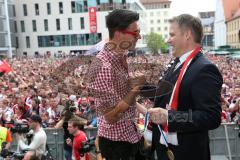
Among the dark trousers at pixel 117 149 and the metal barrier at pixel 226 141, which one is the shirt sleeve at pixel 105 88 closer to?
the dark trousers at pixel 117 149

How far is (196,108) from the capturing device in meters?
2.38

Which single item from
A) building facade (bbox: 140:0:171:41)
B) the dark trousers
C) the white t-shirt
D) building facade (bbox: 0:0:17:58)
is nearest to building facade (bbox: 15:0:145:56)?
building facade (bbox: 0:0:17:58)

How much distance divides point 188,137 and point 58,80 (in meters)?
0.98

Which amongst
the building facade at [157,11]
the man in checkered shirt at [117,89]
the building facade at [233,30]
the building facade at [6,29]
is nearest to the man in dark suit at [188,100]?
the man in checkered shirt at [117,89]

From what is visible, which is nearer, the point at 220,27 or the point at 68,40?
the point at 68,40

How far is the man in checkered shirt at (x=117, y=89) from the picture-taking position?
2.39m

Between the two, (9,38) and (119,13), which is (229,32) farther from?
(119,13)

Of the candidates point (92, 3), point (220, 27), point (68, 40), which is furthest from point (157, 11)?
point (92, 3)

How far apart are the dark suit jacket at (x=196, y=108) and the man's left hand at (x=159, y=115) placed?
3 cm

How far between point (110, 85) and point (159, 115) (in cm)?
37

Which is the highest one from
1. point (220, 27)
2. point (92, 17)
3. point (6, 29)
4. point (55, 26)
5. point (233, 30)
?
point (92, 17)

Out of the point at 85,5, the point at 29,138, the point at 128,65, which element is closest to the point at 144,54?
the point at 128,65

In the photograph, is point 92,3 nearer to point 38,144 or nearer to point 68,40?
point 68,40

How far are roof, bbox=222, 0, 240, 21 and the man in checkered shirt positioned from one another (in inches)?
3419
